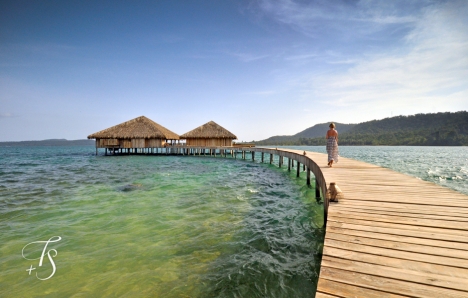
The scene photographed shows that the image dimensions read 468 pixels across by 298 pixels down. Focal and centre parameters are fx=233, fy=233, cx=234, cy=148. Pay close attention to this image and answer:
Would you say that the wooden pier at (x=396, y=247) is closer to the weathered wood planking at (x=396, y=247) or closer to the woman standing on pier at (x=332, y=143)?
the weathered wood planking at (x=396, y=247)

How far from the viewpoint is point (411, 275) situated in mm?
2016

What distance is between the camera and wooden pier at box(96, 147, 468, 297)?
6.19 ft

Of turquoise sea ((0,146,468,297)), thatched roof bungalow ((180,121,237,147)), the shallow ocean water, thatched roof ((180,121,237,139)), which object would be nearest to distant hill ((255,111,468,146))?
thatched roof bungalow ((180,121,237,147))

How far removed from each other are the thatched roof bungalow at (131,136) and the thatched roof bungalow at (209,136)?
3.88 m

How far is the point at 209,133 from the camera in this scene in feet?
115

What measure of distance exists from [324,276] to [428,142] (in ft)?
365

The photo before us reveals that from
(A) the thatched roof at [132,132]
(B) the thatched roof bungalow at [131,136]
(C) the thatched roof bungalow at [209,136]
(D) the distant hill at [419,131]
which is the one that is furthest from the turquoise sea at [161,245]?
(D) the distant hill at [419,131]

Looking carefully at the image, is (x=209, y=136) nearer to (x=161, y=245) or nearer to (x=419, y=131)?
(x=161, y=245)

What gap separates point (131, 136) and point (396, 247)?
36.0 m

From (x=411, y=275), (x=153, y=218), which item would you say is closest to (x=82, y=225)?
(x=153, y=218)

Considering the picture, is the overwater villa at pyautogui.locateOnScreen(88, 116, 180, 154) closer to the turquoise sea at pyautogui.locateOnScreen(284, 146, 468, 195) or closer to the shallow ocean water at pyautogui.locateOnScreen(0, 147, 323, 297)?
the shallow ocean water at pyautogui.locateOnScreen(0, 147, 323, 297)

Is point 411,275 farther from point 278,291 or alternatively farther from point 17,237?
point 17,237

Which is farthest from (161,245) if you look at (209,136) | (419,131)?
(419,131)

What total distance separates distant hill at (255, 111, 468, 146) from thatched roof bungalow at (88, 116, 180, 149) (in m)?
95.1
